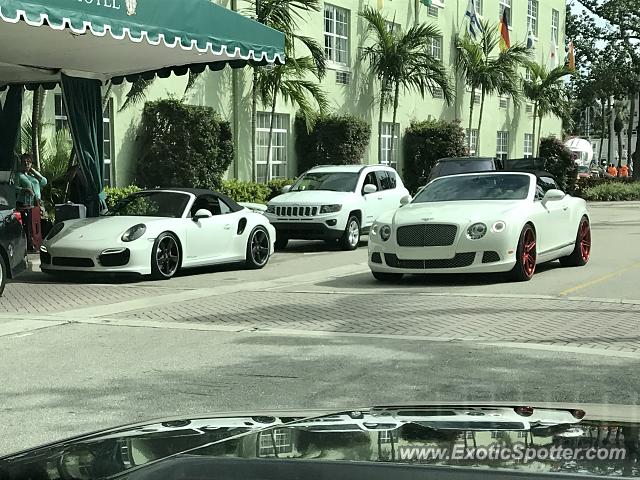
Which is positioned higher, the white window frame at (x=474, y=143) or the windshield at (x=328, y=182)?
the white window frame at (x=474, y=143)

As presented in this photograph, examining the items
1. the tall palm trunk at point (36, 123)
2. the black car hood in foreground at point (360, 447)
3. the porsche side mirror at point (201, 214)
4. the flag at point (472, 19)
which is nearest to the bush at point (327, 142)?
the flag at point (472, 19)

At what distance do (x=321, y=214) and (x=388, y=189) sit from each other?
8.66 ft

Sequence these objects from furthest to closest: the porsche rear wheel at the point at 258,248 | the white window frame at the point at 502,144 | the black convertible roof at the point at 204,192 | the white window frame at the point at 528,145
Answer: the white window frame at the point at 528,145 → the white window frame at the point at 502,144 → the porsche rear wheel at the point at 258,248 → the black convertible roof at the point at 204,192

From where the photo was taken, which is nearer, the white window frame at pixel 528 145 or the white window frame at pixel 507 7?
the white window frame at pixel 507 7

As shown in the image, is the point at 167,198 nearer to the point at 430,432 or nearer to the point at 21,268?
the point at 21,268

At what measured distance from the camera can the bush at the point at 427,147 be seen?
34469mm

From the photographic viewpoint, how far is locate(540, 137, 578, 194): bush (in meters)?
43.1

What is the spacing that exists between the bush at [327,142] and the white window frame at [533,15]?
66.9 feet

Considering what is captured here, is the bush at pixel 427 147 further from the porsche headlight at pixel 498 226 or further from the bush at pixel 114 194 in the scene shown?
the porsche headlight at pixel 498 226

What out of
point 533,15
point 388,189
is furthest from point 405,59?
point 533,15

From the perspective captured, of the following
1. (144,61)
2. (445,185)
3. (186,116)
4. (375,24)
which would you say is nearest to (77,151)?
(144,61)

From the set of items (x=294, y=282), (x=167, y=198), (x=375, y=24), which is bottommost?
(x=294, y=282)

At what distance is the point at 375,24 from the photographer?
31141mm

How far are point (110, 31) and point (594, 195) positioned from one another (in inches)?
1279
